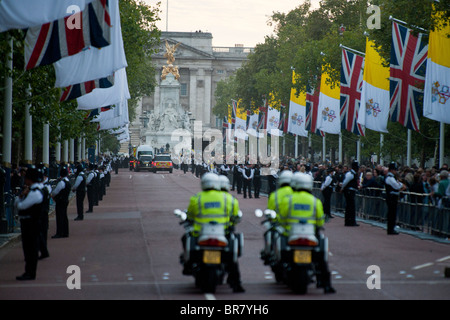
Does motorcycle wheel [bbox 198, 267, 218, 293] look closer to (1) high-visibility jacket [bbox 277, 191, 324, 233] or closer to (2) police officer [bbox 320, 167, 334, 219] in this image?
(1) high-visibility jacket [bbox 277, 191, 324, 233]

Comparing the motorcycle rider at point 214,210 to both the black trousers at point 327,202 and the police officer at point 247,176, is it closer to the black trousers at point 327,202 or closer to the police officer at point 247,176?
the black trousers at point 327,202

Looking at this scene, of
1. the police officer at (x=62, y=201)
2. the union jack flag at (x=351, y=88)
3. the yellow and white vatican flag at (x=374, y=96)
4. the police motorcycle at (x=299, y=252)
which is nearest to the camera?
the police motorcycle at (x=299, y=252)

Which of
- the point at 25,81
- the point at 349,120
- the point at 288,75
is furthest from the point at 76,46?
the point at 288,75

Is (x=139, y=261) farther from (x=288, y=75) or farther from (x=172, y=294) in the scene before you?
(x=288, y=75)

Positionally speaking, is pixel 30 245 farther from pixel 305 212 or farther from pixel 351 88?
pixel 351 88

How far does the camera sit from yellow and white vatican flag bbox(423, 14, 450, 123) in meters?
Answer: 27.6

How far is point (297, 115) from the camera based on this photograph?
54469mm

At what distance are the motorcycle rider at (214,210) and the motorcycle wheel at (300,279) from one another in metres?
0.70

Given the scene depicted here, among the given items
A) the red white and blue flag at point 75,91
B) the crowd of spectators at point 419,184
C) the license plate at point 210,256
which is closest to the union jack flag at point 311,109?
the crowd of spectators at point 419,184

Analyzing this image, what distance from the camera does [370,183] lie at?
28.1m

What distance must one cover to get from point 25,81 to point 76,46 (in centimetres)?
664

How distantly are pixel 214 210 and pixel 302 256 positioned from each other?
1.26m

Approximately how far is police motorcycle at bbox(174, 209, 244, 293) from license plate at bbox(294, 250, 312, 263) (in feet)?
2.57

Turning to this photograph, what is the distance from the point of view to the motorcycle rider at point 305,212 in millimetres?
11969
